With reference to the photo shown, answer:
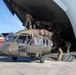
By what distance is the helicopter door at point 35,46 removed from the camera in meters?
17.8

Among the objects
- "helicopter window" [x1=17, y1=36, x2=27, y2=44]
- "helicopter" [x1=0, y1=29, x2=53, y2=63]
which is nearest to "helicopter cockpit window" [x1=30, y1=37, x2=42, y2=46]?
"helicopter" [x1=0, y1=29, x2=53, y2=63]

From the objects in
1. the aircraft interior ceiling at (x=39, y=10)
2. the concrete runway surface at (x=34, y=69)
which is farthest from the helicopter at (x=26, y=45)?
the aircraft interior ceiling at (x=39, y=10)

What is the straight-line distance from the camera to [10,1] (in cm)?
2919

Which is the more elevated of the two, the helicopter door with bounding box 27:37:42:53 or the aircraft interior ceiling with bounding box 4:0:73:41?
the aircraft interior ceiling with bounding box 4:0:73:41

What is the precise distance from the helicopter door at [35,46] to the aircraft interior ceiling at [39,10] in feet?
21.9

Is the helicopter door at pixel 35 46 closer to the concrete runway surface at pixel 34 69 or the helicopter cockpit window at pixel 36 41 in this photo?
the helicopter cockpit window at pixel 36 41

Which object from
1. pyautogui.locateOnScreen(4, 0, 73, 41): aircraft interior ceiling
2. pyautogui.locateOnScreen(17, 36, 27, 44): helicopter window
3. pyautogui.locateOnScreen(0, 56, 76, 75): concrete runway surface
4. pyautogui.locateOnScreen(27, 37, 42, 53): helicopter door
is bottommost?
pyautogui.locateOnScreen(0, 56, 76, 75): concrete runway surface

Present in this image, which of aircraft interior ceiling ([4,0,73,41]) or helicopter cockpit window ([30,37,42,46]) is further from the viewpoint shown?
aircraft interior ceiling ([4,0,73,41])

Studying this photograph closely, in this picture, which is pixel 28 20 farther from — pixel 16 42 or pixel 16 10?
pixel 16 42

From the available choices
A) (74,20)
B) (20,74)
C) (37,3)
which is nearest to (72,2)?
(74,20)

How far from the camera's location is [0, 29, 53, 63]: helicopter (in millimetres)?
17375

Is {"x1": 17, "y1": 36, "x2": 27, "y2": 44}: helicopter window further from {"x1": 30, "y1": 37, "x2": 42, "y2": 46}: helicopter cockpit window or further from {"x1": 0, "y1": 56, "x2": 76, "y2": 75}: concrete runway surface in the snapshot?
{"x1": 0, "y1": 56, "x2": 76, "y2": 75}: concrete runway surface

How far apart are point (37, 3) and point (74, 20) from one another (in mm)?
4288

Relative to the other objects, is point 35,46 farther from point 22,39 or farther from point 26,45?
point 22,39
